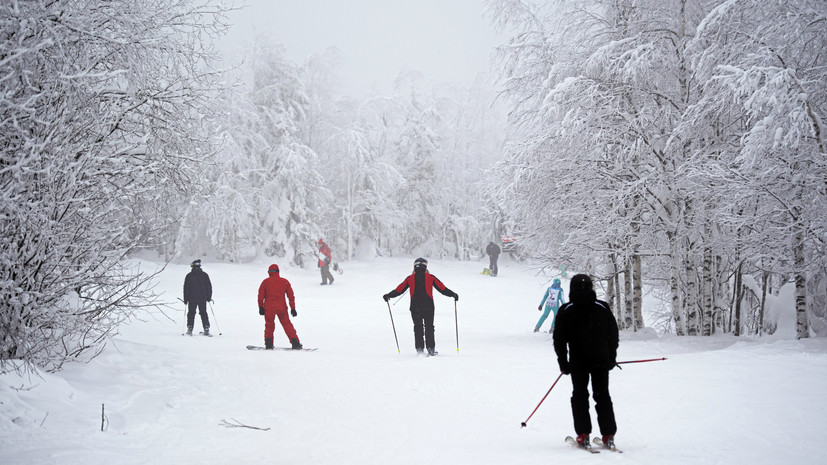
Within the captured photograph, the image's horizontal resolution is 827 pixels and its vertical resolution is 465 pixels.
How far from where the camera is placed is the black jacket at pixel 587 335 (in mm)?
4551

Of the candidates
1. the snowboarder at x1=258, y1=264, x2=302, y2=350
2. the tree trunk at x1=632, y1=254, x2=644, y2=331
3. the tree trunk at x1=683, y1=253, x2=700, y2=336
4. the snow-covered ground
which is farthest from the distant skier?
the snowboarder at x1=258, y1=264, x2=302, y2=350

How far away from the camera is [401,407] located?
6289 millimetres

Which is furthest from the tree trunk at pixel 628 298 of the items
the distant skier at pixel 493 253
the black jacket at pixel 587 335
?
the distant skier at pixel 493 253

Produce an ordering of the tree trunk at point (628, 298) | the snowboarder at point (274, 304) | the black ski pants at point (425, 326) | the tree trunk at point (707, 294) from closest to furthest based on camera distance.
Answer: the black ski pants at point (425, 326) → the snowboarder at point (274, 304) → the tree trunk at point (707, 294) → the tree trunk at point (628, 298)

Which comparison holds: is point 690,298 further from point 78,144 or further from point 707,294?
point 78,144

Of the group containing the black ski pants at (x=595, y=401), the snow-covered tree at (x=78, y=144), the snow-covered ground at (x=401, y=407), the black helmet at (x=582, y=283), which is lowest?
the snow-covered ground at (x=401, y=407)

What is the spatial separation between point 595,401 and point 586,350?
428 mm

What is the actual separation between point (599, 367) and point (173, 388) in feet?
16.1

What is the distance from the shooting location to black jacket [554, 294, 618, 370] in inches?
179

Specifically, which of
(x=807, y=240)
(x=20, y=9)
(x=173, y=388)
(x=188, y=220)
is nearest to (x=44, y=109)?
(x=20, y=9)

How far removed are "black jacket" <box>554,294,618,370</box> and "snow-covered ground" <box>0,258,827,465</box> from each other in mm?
746

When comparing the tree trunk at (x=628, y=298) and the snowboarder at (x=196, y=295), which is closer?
the snowboarder at (x=196, y=295)

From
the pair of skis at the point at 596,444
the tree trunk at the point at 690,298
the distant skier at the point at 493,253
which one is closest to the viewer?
the pair of skis at the point at 596,444

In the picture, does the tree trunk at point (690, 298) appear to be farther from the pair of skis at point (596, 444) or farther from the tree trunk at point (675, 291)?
the pair of skis at point (596, 444)
